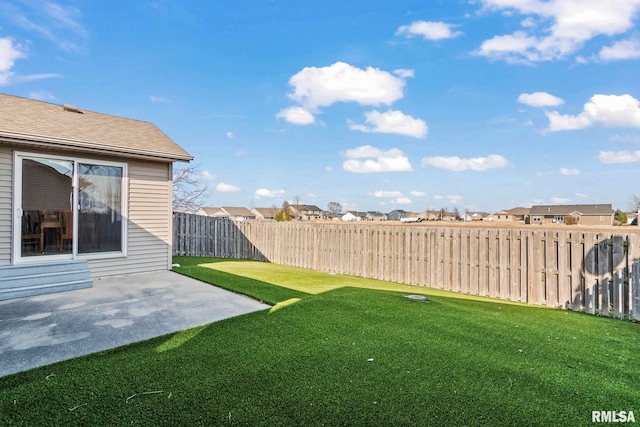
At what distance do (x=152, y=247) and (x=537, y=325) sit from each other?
25.7ft

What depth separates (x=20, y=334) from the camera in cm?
366

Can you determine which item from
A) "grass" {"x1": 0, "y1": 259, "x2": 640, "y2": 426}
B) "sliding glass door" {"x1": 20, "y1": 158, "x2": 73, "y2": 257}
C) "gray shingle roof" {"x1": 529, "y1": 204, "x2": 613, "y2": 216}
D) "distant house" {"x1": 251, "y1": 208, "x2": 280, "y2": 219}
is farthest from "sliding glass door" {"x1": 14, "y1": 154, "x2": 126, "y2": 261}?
"gray shingle roof" {"x1": 529, "y1": 204, "x2": 613, "y2": 216}

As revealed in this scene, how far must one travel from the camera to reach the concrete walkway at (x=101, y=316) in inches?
128

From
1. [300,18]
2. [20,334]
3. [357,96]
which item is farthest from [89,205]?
[357,96]

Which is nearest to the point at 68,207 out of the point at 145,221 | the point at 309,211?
the point at 145,221

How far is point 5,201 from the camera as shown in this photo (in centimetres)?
571

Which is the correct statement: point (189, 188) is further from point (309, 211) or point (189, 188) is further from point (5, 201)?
point (309, 211)

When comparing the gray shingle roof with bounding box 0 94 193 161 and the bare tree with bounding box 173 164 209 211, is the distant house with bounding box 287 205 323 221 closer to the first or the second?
the bare tree with bounding box 173 164 209 211

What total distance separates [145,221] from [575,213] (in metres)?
78.7

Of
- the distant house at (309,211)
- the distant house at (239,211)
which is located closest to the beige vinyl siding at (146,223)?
the distant house at (239,211)

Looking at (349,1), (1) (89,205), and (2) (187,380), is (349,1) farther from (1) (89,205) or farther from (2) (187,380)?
(2) (187,380)

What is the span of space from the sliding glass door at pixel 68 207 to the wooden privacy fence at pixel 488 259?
15.9 feet

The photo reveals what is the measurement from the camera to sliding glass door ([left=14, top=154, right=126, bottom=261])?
19.5 feet

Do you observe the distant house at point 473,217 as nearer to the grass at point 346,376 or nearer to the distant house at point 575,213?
the distant house at point 575,213
